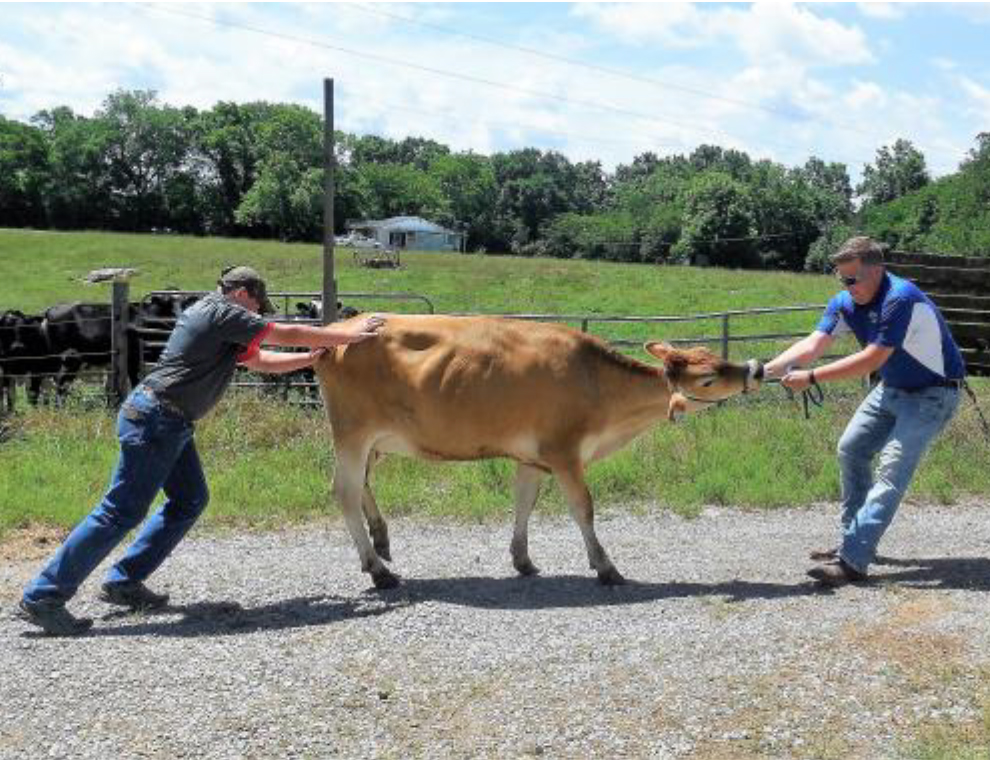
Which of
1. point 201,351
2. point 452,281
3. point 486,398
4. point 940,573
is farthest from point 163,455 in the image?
point 452,281

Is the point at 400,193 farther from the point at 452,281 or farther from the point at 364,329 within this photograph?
the point at 364,329

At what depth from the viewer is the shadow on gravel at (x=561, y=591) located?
778 cm

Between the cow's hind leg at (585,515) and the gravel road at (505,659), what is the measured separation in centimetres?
16

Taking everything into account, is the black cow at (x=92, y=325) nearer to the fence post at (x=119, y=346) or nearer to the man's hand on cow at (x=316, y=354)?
the fence post at (x=119, y=346)

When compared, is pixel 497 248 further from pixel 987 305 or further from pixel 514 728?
pixel 514 728

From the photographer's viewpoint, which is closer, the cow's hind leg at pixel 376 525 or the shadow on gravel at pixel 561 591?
the shadow on gravel at pixel 561 591

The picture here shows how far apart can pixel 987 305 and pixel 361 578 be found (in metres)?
12.0

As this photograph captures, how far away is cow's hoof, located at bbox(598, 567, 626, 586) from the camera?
821cm

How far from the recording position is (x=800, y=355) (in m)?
8.55

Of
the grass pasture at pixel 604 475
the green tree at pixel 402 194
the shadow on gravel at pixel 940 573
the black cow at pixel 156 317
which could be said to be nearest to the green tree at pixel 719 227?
the green tree at pixel 402 194

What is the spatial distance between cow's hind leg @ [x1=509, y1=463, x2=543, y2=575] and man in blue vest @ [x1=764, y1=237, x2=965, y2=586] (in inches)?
72.2

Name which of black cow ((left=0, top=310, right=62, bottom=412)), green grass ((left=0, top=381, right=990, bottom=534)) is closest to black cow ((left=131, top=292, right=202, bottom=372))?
black cow ((left=0, top=310, right=62, bottom=412))

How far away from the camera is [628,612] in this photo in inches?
293

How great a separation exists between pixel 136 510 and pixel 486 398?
2443 millimetres
